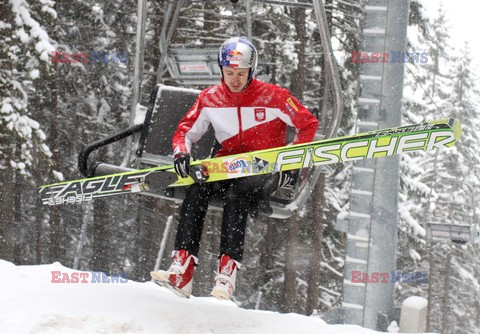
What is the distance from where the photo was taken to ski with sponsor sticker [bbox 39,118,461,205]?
3977mm

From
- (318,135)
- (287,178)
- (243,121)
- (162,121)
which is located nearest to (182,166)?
(243,121)

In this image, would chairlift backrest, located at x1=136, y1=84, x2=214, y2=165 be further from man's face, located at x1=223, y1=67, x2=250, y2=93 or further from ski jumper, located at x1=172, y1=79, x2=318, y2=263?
man's face, located at x1=223, y1=67, x2=250, y2=93

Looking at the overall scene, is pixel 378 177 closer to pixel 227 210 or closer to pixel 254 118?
pixel 254 118

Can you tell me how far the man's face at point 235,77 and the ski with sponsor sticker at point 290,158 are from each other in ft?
1.68

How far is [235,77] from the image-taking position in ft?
15.1

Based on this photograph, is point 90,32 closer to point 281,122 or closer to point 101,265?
point 101,265

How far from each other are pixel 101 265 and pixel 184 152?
728cm

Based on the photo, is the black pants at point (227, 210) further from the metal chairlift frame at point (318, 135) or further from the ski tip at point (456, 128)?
the ski tip at point (456, 128)

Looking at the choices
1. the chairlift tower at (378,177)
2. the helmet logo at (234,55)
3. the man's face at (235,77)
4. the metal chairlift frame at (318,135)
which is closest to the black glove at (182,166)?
the metal chairlift frame at (318,135)

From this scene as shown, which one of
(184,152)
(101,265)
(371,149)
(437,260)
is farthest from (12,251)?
(437,260)

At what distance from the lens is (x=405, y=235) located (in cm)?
1866

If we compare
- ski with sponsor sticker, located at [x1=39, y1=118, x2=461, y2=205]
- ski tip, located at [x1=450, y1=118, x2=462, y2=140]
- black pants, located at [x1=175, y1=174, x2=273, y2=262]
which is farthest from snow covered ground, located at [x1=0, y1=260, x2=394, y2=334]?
ski tip, located at [x1=450, y1=118, x2=462, y2=140]

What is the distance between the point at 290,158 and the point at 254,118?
21.2 inches

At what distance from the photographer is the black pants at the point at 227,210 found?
425cm
